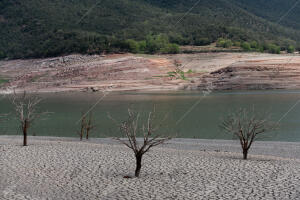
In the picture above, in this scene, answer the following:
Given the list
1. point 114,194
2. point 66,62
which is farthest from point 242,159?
point 66,62

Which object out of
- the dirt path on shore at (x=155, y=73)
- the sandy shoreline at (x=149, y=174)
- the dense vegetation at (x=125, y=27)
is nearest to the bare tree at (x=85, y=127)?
the sandy shoreline at (x=149, y=174)

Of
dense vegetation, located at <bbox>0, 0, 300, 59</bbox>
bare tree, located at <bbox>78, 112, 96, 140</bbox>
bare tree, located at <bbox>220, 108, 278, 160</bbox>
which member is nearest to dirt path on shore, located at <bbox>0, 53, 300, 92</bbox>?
dense vegetation, located at <bbox>0, 0, 300, 59</bbox>

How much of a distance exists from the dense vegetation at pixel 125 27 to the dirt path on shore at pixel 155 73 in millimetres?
4791

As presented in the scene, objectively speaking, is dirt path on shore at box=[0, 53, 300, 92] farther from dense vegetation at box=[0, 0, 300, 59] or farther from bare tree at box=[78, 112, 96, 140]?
bare tree at box=[78, 112, 96, 140]

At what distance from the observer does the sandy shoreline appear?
9945 mm

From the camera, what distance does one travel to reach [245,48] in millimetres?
69688

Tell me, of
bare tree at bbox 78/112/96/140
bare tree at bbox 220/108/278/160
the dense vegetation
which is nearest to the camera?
bare tree at bbox 220/108/278/160

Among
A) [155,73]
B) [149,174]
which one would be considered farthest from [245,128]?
[155,73]

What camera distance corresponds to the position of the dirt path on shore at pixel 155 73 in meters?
53.4

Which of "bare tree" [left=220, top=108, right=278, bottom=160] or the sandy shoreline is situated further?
"bare tree" [left=220, top=108, right=278, bottom=160]

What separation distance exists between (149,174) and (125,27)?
7779cm

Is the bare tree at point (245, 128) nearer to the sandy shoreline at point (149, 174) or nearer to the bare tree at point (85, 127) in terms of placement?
the sandy shoreline at point (149, 174)

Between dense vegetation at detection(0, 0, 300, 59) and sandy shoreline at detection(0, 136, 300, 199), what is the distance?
5312 centimetres

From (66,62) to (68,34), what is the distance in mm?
12710
